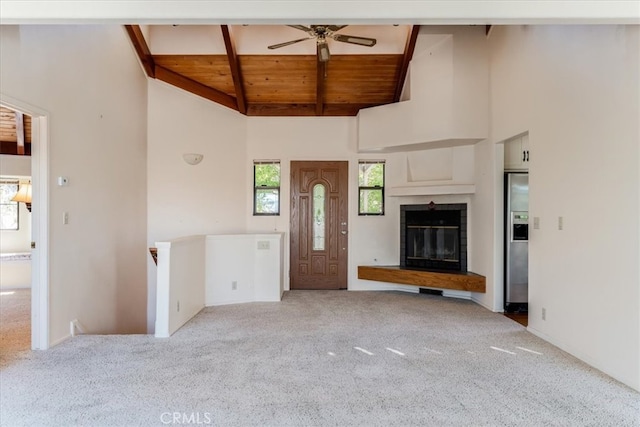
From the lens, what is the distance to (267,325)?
3977 millimetres

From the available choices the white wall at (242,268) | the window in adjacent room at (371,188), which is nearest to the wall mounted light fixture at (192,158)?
the white wall at (242,268)

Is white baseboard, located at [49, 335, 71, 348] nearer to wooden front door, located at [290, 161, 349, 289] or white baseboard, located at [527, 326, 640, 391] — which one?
wooden front door, located at [290, 161, 349, 289]

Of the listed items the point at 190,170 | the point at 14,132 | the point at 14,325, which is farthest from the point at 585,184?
the point at 14,132

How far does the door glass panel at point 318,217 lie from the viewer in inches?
241

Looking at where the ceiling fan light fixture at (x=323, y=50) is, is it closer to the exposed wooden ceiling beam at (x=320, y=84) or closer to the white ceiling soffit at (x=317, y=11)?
the exposed wooden ceiling beam at (x=320, y=84)

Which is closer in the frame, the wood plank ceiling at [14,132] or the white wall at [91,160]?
the white wall at [91,160]

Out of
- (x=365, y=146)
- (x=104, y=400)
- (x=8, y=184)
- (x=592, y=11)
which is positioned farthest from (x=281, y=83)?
(x=8, y=184)

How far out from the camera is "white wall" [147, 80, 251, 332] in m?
5.52

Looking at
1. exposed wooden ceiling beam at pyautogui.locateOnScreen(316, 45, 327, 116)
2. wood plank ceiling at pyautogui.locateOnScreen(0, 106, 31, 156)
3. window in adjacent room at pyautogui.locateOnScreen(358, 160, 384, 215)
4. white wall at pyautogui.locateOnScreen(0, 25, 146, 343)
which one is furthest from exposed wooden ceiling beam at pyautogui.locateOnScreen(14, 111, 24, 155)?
window in adjacent room at pyautogui.locateOnScreen(358, 160, 384, 215)

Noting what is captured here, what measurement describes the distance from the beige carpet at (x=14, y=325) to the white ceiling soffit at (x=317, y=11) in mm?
2688

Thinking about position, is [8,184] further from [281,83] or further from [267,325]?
[267,325]

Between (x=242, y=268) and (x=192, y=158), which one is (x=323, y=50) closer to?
(x=192, y=158)

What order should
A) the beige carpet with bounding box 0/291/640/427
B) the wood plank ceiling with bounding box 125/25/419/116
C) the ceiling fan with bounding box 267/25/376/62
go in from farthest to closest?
the wood plank ceiling with bounding box 125/25/419/116 < the ceiling fan with bounding box 267/25/376/62 < the beige carpet with bounding box 0/291/640/427

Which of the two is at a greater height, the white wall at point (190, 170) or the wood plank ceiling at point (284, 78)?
the wood plank ceiling at point (284, 78)
